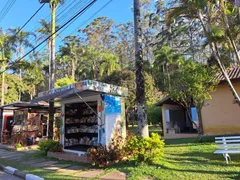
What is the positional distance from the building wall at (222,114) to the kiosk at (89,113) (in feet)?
24.1

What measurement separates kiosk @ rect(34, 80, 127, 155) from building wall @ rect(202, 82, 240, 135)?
734 cm

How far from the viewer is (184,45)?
114 feet

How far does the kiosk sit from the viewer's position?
8250mm

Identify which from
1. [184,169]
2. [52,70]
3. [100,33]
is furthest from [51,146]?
[100,33]

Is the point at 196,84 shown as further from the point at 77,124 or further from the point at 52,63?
the point at 52,63

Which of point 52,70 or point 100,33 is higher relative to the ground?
point 100,33

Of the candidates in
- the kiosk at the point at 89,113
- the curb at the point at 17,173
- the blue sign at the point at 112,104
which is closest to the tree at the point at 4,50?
the kiosk at the point at 89,113

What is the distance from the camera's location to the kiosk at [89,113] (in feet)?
27.1

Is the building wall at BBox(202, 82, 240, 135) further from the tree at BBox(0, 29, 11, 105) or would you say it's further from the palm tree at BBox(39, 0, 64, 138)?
the tree at BBox(0, 29, 11, 105)

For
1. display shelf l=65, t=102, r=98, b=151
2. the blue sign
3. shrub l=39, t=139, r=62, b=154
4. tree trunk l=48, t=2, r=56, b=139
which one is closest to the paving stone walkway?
shrub l=39, t=139, r=62, b=154

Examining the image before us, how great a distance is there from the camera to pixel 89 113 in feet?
34.1

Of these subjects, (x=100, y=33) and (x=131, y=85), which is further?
(x=100, y=33)

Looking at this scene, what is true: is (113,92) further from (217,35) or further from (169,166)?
(217,35)

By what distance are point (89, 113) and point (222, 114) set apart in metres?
8.40
